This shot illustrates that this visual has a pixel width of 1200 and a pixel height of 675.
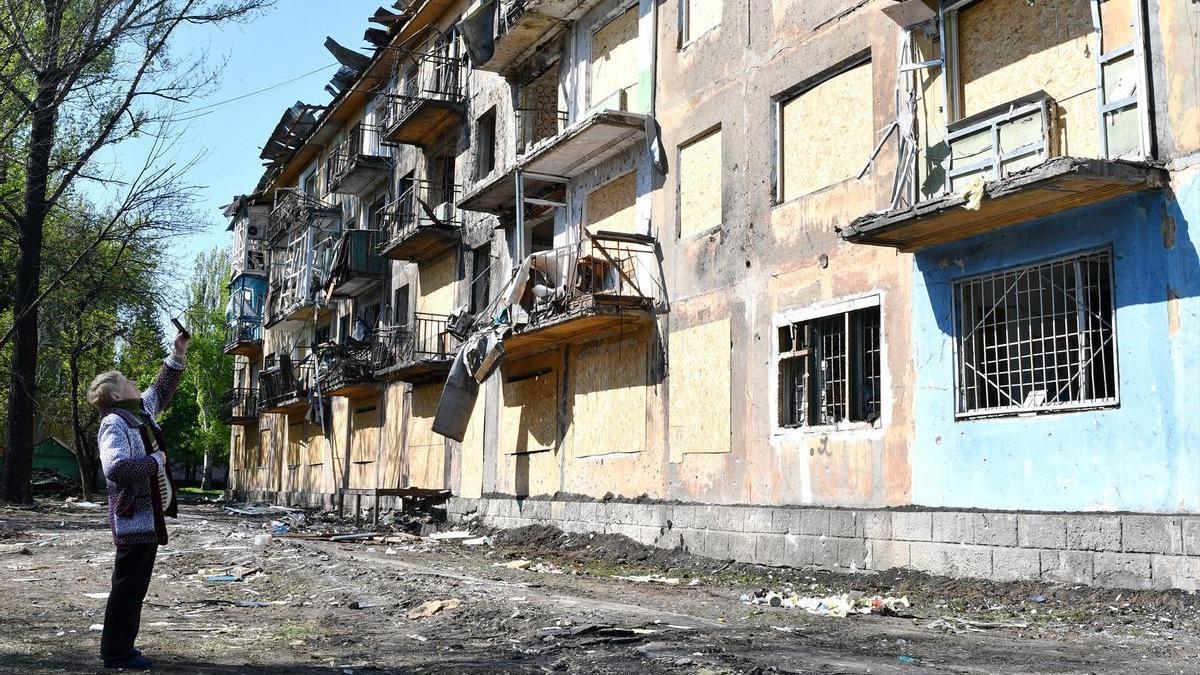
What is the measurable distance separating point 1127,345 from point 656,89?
938 cm

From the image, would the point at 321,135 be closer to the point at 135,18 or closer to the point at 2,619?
the point at 135,18

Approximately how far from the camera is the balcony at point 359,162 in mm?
29531

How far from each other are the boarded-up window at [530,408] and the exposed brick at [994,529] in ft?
31.9

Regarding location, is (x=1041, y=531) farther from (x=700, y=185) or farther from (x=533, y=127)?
(x=533, y=127)

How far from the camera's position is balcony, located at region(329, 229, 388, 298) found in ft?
94.7

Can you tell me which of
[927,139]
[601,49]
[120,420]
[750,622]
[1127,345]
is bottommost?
[750,622]

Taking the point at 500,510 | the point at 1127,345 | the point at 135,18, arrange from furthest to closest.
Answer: the point at 500,510
the point at 135,18
the point at 1127,345

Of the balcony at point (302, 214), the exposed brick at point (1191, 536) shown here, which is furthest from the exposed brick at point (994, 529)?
the balcony at point (302, 214)

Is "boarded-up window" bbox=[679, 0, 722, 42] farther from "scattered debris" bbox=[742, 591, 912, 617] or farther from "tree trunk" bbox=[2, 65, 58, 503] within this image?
"tree trunk" bbox=[2, 65, 58, 503]

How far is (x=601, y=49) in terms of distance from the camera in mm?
19156

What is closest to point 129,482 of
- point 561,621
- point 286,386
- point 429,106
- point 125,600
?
point 125,600

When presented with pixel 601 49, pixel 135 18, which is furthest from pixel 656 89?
pixel 135 18

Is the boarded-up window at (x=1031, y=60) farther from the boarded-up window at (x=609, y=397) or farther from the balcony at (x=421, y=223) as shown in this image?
the balcony at (x=421, y=223)

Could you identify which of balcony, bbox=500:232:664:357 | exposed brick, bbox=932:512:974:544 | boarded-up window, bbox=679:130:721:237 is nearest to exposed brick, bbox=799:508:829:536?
exposed brick, bbox=932:512:974:544
